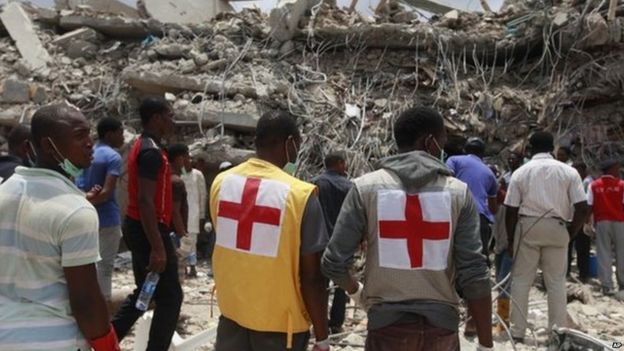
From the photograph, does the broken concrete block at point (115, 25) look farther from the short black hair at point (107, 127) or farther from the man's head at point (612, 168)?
the man's head at point (612, 168)

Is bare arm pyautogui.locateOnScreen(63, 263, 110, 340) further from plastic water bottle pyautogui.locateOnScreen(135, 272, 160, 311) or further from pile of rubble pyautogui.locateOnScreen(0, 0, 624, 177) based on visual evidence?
pile of rubble pyautogui.locateOnScreen(0, 0, 624, 177)

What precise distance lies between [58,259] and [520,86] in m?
7.89

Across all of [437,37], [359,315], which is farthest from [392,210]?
[437,37]

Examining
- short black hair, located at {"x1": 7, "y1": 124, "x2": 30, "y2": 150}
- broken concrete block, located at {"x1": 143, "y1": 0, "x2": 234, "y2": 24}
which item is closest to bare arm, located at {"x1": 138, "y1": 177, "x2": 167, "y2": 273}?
short black hair, located at {"x1": 7, "y1": 124, "x2": 30, "y2": 150}

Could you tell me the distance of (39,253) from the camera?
1.77 metres

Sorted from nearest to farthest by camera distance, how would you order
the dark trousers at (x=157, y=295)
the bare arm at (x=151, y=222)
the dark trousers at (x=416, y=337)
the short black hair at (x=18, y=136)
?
1. the dark trousers at (x=416, y=337)
2. the bare arm at (x=151, y=222)
3. the dark trousers at (x=157, y=295)
4. the short black hair at (x=18, y=136)

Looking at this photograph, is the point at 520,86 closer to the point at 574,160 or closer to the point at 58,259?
the point at 574,160

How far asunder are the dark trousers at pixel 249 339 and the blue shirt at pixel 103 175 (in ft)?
6.75

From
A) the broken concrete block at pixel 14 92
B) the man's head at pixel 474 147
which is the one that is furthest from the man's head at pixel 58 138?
the broken concrete block at pixel 14 92

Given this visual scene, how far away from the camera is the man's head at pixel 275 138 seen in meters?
2.37

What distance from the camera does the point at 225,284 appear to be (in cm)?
236

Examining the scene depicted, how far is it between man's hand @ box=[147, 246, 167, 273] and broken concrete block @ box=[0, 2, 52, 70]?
278 inches

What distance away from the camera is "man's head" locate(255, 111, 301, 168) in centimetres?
237

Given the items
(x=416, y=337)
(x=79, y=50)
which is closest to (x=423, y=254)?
(x=416, y=337)
